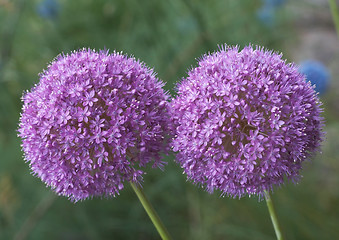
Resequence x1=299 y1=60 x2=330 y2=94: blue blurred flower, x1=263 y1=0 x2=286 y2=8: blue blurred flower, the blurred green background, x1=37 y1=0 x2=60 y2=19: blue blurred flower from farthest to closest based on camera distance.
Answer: x1=263 y1=0 x2=286 y2=8: blue blurred flower → x1=37 y1=0 x2=60 y2=19: blue blurred flower → the blurred green background → x1=299 y1=60 x2=330 y2=94: blue blurred flower

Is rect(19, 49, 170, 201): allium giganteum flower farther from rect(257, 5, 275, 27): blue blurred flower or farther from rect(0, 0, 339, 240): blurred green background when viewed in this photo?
rect(257, 5, 275, 27): blue blurred flower

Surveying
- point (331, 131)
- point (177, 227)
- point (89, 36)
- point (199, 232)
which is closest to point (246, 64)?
point (199, 232)

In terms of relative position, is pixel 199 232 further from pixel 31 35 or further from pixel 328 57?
pixel 328 57

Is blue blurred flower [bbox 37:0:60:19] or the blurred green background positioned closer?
the blurred green background

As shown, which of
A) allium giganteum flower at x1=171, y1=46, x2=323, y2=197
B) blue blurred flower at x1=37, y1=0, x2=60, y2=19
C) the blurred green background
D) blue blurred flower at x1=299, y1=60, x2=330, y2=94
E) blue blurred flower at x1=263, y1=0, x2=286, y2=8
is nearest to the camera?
allium giganteum flower at x1=171, y1=46, x2=323, y2=197

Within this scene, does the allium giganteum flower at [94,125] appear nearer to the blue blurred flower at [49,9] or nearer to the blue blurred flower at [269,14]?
the blue blurred flower at [49,9]

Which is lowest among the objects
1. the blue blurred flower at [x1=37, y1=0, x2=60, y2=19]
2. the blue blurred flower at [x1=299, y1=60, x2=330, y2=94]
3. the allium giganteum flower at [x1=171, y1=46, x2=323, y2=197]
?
the allium giganteum flower at [x1=171, y1=46, x2=323, y2=197]

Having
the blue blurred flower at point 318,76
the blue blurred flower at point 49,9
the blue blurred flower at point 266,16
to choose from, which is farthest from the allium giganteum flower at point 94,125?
the blue blurred flower at point 266,16

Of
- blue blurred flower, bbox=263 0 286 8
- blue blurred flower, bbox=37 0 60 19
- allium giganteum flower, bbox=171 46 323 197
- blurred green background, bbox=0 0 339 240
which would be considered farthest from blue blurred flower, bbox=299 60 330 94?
blue blurred flower, bbox=37 0 60 19
